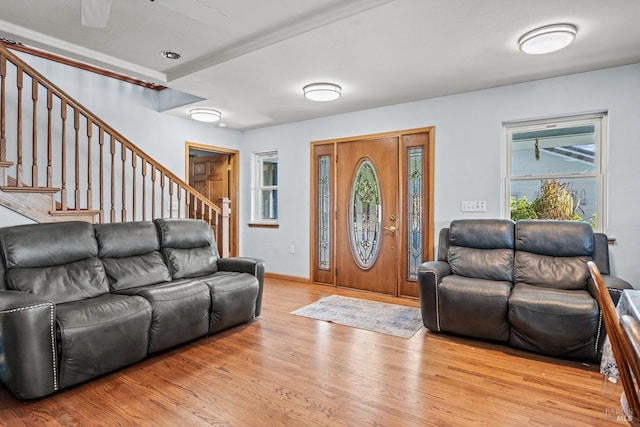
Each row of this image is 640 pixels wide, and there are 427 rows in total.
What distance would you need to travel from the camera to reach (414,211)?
4379 mm

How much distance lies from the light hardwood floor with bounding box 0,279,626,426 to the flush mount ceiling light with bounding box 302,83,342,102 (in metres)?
2.47

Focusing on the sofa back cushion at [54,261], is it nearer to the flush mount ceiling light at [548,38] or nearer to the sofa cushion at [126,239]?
the sofa cushion at [126,239]

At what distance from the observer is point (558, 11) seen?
231 centimetres

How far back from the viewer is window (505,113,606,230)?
11.2 ft

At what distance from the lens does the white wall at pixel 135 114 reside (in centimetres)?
403

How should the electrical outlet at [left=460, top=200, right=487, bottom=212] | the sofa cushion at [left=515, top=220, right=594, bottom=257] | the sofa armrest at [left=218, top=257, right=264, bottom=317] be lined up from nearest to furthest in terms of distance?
the sofa cushion at [left=515, top=220, right=594, bottom=257] < the sofa armrest at [left=218, top=257, right=264, bottom=317] < the electrical outlet at [left=460, top=200, right=487, bottom=212]

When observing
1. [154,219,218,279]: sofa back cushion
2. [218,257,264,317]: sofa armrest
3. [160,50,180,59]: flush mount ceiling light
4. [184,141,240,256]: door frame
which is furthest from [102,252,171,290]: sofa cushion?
[184,141,240,256]: door frame

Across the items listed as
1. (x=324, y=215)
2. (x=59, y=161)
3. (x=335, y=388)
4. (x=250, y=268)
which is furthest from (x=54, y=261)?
(x=324, y=215)

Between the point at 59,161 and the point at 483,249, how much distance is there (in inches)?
185

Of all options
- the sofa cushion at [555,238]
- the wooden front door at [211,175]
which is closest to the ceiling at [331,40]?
the sofa cushion at [555,238]

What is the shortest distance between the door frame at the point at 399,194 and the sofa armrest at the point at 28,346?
3.47 m

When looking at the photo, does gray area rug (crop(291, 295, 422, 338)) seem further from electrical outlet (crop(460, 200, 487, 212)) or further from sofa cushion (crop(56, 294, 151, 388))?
sofa cushion (crop(56, 294, 151, 388))

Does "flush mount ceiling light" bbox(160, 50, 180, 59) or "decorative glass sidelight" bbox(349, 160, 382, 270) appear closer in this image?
"flush mount ceiling light" bbox(160, 50, 180, 59)

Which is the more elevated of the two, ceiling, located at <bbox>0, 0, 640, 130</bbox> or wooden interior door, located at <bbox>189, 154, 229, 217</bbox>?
ceiling, located at <bbox>0, 0, 640, 130</bbox>
